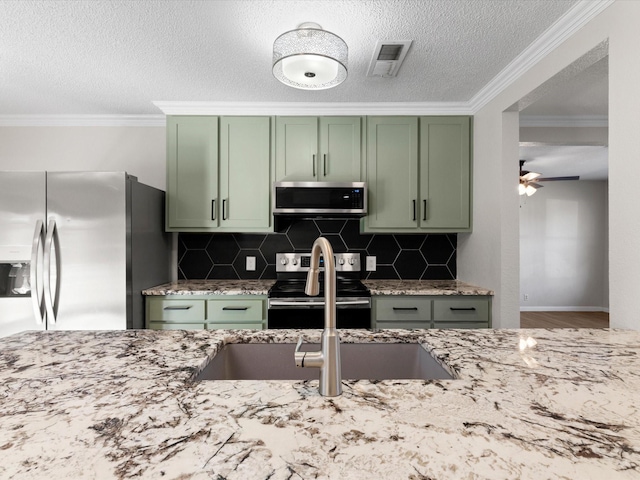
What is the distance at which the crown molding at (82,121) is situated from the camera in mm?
3189

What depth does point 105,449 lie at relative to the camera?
Answer: 1.86 ft

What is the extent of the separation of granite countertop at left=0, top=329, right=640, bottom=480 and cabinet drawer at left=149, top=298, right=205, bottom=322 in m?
1.61

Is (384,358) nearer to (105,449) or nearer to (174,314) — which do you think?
(105,449)

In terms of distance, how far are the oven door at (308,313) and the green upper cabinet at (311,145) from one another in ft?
3.32

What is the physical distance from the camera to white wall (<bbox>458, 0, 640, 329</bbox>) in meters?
1.39

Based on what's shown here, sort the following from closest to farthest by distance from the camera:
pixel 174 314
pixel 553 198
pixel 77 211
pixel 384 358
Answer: pixel 384 358 → pixel 77 211 → pixel 174 314 → pixel 553 198

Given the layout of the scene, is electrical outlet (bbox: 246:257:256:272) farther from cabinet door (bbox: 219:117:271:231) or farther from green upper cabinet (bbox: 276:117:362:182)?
green upper cabinet (bbox: 276:117:362:182)

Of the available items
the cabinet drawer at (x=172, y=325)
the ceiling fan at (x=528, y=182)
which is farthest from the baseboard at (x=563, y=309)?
the cabinet drawer at (x=172, y=325)

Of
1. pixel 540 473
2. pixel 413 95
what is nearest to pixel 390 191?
pixel 413 95

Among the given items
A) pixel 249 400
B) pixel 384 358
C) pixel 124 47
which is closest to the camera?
pixel 249 400

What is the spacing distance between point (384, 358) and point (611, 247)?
113cm

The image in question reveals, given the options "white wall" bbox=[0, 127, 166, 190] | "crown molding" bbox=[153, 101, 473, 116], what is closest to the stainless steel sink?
"crown molding" bbox=[153, 101, 473, 116]

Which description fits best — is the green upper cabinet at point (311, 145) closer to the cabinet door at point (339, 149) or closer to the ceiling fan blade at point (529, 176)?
the cabinet door at point (339, 149)

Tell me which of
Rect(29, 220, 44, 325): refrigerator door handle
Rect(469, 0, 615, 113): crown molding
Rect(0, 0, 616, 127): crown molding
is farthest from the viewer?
Rect(29, 220, 44, 325): refrigerator door handle
